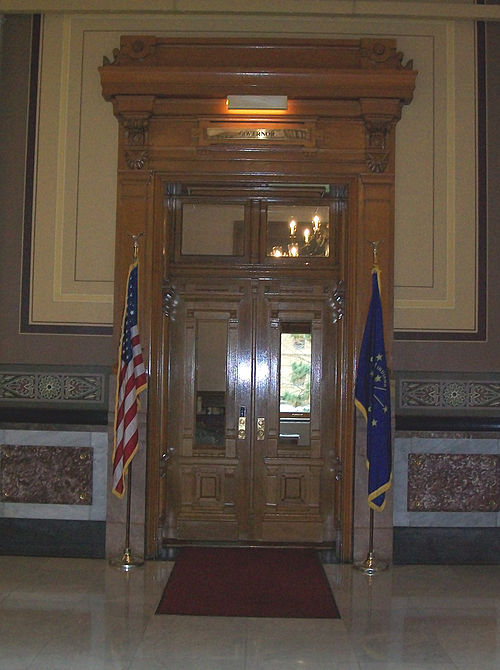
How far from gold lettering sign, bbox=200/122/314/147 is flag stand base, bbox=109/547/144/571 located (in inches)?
123

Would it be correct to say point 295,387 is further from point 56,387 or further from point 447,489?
point 56,387

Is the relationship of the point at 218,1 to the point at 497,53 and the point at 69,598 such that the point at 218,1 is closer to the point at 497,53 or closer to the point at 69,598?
the point at 497,53

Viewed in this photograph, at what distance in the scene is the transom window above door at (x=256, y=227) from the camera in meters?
6.07

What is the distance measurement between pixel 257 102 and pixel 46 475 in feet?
10.7

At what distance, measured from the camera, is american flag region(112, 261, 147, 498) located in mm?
5316

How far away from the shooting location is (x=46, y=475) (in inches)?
223

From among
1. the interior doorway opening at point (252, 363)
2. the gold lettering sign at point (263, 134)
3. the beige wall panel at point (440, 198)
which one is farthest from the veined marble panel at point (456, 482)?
the gold lettering sign at point (263, 134)

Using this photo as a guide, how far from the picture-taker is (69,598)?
470cm

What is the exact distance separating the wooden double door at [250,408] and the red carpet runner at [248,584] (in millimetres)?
332

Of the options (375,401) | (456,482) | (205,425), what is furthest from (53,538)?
(456,482)

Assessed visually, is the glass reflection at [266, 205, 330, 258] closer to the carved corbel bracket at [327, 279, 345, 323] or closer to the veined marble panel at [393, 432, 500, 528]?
the carved corbel bracket at [327, 279, 345, 323]

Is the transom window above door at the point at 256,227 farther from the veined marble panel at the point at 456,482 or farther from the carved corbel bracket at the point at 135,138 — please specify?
the veined marble panel at the point at 456,482

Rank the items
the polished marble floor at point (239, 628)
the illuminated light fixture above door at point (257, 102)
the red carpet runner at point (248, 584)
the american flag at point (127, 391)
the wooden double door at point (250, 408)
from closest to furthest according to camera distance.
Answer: the polished marble floor at point (239, 628), the red carpet runner at point (248, 584), the american flag at point (127, 391), the illuminated light fixture above door at point (257, 102), the wooden double door at point (250, 408)

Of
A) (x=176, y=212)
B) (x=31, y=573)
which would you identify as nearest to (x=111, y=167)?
(x=176, y=212)
